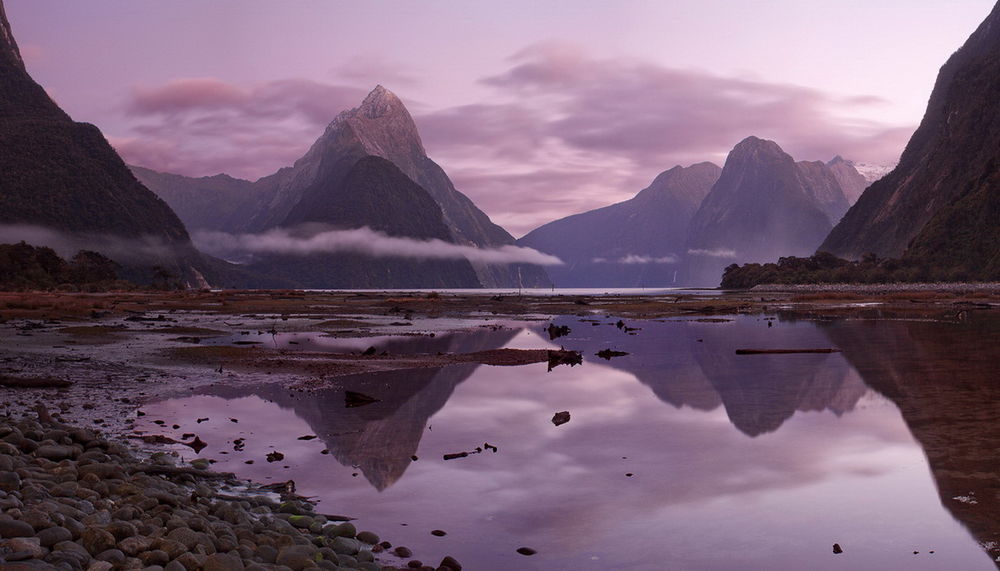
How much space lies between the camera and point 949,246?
573 feet

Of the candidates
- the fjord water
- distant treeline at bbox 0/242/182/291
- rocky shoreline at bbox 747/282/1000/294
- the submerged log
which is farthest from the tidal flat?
rocky shoreline at bbox 747/282/1000/294

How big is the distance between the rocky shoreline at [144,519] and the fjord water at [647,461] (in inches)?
42.5

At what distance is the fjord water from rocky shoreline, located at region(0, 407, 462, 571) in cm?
108

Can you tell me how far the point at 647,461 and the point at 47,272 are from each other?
531 feet

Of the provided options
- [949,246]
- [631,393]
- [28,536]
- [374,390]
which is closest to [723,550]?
[28,536]

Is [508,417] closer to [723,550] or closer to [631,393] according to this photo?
[631,393]

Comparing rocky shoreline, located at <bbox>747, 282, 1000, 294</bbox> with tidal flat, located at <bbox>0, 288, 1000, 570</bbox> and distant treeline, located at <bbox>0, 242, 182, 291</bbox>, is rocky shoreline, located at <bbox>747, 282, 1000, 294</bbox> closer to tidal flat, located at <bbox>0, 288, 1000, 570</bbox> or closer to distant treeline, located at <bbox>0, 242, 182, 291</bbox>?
tidal flat, located at <bbox>0, 288, 1000, 570</bbox>

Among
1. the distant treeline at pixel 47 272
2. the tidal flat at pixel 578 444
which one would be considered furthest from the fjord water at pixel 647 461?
the distant treeline at pixel 47 272

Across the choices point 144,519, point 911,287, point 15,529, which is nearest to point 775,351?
point 144,519

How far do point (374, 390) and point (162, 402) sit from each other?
7090mm

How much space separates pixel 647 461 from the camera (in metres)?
16.2

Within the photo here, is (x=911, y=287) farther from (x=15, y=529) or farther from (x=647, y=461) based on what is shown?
(x=15, y=529)

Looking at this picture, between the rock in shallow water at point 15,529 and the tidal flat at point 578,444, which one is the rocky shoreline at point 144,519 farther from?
the tidal flat at point 578,444

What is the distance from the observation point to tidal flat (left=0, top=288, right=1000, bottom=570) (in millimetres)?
11055
